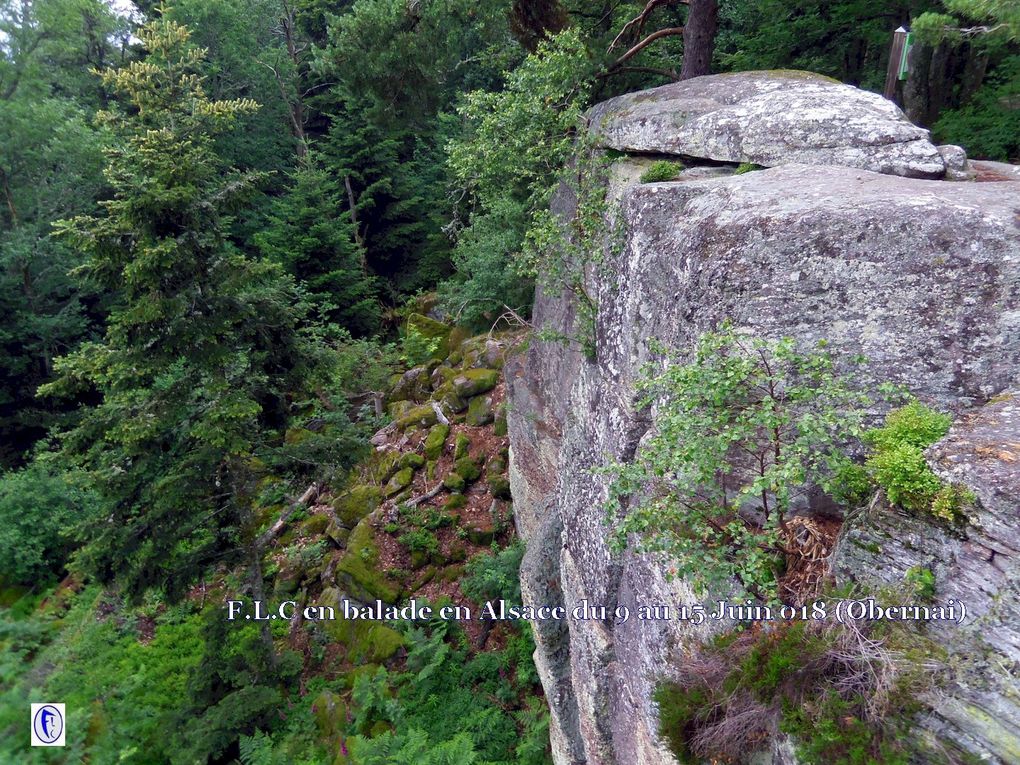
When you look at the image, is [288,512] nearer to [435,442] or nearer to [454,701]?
[435,442]

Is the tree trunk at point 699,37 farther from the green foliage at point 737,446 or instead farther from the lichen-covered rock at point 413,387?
the lichen-covered rock at point 413,387

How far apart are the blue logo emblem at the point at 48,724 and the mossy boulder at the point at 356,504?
9.04 meters

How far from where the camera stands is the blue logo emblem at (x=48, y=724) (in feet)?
11.5

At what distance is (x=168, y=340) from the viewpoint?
7816 mm

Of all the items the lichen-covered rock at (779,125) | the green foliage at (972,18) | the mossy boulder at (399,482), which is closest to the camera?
the green foliage at (972,18)

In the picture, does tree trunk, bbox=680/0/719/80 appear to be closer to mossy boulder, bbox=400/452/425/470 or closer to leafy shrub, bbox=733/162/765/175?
leafy shrub, bbox=733/162/765/175

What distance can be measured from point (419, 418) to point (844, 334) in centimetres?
1151

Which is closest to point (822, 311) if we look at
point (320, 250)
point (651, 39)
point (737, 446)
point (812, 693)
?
point (737, 446)

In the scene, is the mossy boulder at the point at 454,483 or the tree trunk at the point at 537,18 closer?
the tree trunk at the point at 537,18

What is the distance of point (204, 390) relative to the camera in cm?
838

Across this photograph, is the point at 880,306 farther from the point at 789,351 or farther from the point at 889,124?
the point at 889,124

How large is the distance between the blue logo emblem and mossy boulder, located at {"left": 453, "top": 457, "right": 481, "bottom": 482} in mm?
9587

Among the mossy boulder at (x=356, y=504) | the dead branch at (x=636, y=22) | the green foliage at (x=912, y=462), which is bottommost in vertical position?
the mossy boulder at (x=356, y=504)

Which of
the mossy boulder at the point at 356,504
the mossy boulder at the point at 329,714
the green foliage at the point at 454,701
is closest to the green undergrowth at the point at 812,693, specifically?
the green foliage at the point at 454,701
